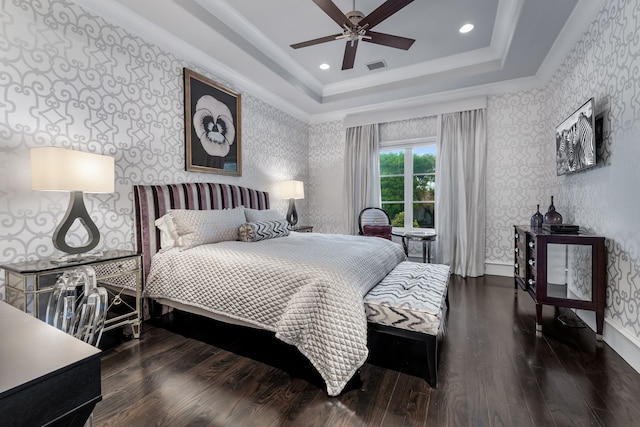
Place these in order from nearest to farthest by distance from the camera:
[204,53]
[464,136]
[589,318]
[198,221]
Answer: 1. [589,318]
2. [198,221]
3. [204,53]
4. [464,136]

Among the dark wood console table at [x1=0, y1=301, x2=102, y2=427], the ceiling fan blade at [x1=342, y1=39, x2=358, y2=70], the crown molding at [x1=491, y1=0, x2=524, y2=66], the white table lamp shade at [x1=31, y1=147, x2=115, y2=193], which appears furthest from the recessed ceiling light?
the dark wood console table at [x1=0, y1=301, x2=102, y2=427]

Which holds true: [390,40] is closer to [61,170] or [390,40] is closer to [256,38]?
[256,38]

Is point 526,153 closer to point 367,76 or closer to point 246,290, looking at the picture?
point 367,76

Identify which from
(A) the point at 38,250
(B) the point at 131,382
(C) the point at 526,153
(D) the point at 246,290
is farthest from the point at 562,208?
(A) the point at 38,250

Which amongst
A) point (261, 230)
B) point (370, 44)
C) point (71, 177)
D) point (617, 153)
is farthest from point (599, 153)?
point (71, 177)

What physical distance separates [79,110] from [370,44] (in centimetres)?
301

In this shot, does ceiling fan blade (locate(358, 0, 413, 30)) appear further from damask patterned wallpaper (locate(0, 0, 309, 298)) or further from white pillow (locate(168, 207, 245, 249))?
white pillow (locate(168, 207, 245, 249))

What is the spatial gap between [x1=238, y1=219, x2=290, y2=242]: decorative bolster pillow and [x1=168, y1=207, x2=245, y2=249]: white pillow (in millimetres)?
111

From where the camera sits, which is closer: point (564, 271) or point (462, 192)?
point (564, 271)

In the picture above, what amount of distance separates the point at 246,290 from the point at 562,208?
3550mm

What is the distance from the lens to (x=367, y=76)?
433cm

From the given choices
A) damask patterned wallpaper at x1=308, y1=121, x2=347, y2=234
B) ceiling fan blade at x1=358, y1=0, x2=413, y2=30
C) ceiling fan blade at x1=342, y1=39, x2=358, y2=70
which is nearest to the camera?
ceiling fan blade at x1=358, y1=0, x2=413, y2=30

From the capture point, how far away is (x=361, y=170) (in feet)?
16.3

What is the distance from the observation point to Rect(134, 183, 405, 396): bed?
1659 mm
